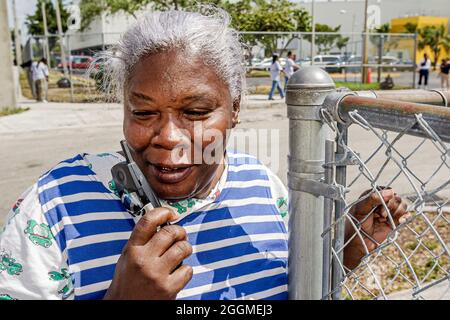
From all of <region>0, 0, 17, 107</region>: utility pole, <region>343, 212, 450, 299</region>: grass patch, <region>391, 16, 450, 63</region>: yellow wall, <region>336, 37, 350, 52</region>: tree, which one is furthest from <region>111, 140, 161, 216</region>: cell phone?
<region>391, 16, 450, 63</region>: yellow wall

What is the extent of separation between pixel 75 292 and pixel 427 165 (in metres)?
6.82

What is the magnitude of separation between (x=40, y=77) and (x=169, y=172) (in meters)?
16.8

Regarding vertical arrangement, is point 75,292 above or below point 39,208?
below

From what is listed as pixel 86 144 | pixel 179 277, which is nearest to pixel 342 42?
pixel 86 144

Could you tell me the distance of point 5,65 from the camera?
1415 cm

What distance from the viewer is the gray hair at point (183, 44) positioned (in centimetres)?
136

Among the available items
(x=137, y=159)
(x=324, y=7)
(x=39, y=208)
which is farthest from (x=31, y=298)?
(x=324, y=7)

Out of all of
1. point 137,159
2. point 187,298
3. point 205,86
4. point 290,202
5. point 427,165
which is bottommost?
point 427,165

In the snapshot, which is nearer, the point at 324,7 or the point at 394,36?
the point at 394,36

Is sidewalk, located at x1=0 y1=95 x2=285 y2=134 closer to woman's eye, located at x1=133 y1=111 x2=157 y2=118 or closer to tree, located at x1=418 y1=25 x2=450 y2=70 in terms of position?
woman's eye, located at x1=133 y1=111 x2=157 y2=118

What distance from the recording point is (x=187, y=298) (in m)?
1.42
